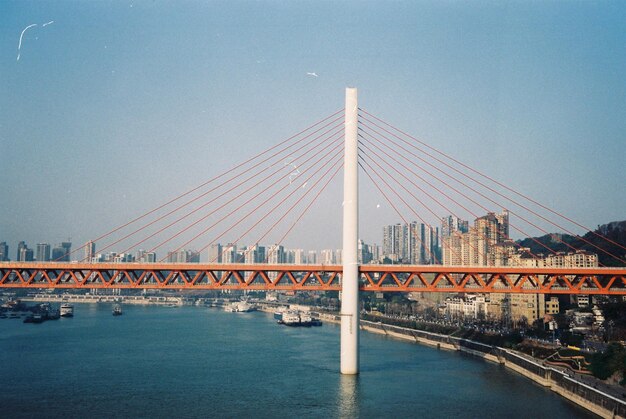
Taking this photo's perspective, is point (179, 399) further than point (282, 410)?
Yes

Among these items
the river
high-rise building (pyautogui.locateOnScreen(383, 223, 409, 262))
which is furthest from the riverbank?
high-rise building (pyautogui.locateOnScreen(383, 223, 409, 262))

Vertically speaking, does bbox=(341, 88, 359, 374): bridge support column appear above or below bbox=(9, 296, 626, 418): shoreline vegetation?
above

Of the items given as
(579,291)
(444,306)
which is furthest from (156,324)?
(579,291)

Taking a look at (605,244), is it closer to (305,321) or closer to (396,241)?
(305,321)

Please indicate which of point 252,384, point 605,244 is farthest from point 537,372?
point 605,244

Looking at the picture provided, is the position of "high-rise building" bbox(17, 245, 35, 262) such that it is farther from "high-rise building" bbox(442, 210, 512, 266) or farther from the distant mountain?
the distant mountain

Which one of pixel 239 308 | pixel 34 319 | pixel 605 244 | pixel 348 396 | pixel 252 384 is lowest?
pixel 239 308

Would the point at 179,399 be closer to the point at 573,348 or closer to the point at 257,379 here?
the point at 257,379
